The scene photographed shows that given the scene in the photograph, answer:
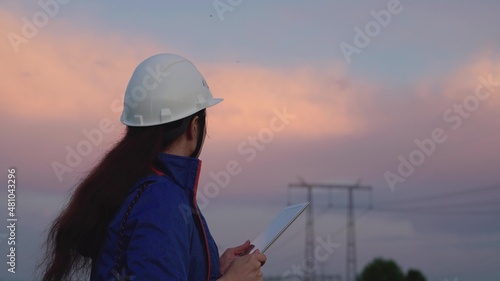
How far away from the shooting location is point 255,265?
386cm

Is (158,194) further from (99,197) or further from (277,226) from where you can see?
(277,226)

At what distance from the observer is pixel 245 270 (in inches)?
150

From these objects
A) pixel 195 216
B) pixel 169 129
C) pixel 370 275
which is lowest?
pixel 195 216

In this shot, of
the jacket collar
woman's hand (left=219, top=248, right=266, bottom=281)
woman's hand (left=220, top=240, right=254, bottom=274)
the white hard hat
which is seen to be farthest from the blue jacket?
woman's hand (left=220, top=240, right=254, bottom=274)

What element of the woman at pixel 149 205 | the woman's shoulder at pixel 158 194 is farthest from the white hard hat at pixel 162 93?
the woman's shoulder at pixel 158 194

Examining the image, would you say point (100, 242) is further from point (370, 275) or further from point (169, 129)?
point (370, 275)

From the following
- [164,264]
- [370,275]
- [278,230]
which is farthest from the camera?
[370,275]

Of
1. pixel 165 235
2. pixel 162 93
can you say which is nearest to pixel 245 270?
pixel 165 235

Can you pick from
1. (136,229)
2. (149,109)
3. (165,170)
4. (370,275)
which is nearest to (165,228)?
(136,229)

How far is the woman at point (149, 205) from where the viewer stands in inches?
141

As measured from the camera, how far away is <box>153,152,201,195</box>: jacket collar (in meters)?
3.89

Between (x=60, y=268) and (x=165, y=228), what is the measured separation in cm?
73

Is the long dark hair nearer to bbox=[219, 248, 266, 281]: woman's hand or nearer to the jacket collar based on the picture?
the jacket collar

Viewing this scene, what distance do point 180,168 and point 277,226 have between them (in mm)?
655
